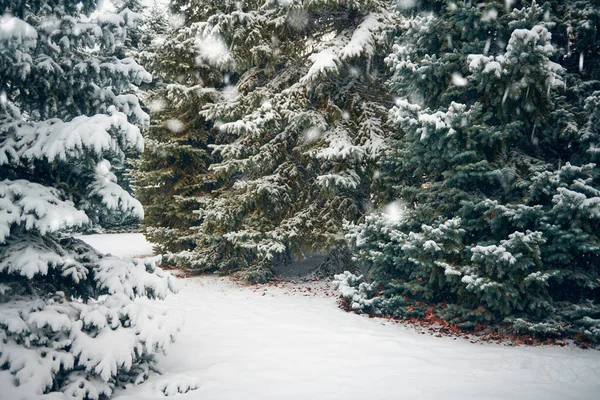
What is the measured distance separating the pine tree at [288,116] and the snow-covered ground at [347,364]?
312 cm

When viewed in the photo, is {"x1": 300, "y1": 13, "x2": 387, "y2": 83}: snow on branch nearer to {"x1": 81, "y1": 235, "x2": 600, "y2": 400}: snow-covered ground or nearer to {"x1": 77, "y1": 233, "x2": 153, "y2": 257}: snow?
{"x1": 81, "y1": 235, "x2": 600, "y2": 400}: snow-covered ground

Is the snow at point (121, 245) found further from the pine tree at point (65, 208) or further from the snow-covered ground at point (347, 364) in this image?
the pine tree at point (65, 208)

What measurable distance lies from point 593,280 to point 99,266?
6.89m

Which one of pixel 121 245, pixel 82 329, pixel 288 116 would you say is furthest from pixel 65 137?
pixel 121 245

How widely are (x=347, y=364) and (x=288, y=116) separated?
652 centimetres

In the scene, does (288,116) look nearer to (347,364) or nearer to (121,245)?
(347,364)

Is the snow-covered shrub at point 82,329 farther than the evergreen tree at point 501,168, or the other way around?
A: the evergreen tree at point 501,168

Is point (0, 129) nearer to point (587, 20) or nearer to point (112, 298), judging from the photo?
point (112, 298)

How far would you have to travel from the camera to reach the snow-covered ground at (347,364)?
13.8 ft

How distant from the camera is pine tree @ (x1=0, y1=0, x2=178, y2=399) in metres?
3.73

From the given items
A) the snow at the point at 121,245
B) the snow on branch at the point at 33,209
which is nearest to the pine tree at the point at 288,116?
the snow on branch at the point at 33,209

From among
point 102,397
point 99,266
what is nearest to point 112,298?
point 99,266

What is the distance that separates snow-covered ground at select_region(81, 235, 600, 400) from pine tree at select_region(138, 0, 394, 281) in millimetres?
3120

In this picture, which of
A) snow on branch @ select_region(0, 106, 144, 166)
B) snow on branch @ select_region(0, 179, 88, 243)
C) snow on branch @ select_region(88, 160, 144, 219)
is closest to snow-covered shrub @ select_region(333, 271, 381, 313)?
snow on branch @ select_region(88, 160, 144, 219)
